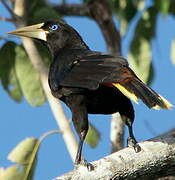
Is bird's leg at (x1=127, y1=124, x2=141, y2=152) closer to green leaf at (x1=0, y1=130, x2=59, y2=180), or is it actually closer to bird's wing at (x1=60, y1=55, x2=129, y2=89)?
bird's wing at (x1=60, y1=55, x2=129, y2=89)

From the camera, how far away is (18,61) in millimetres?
7453

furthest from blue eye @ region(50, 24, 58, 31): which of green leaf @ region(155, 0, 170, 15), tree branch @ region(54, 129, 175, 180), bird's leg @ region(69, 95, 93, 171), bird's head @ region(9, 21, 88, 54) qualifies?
tree branch @ region(54, 129, 175, 180)

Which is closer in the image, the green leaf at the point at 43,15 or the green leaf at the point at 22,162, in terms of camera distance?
the green leaf at the point at 22,162

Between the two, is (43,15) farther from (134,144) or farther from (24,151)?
(134,144)

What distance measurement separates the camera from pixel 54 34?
731 centimetres

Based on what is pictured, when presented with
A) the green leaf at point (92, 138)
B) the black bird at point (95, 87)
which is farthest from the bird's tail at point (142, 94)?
the green leaf at point (92, 138)

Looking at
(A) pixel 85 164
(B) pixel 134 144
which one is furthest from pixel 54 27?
(A) pixel 85 164

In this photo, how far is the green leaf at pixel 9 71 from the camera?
7.38 m

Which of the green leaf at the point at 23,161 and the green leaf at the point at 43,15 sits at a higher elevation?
the green leaf at the point at 43,15

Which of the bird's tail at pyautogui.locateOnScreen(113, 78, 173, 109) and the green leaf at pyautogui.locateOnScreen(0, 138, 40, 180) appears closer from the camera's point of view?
the bird's tail at pyautogui.locateOnScreen(113, 78, 173, 109)

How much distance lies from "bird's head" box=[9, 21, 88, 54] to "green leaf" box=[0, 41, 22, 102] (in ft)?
0.70

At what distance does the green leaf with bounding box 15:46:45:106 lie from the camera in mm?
7277

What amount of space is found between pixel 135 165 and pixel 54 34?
6.59 feet

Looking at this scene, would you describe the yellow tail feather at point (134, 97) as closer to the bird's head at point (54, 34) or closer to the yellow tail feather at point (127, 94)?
the yellow tail feather at point (127, 94)
